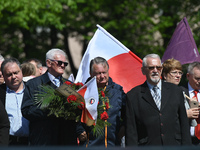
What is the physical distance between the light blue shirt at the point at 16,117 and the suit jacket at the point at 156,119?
4.88 ft

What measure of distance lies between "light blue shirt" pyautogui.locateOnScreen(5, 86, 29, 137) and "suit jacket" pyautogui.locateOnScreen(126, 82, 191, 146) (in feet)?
4.88

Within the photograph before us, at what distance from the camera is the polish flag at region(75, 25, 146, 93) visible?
699 cm

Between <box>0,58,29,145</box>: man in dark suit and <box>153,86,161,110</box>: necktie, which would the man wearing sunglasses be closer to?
<box>0,58,29,145</box>: man in dark suit

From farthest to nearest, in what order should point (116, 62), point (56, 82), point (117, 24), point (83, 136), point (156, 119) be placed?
point (117, 24) < point (116, 62) < point (56, 82) < point (83, 136) < point (156, 119)

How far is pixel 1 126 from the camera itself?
464cm

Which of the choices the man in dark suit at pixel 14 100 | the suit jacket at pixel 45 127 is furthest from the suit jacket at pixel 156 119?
the man in dark suit at pixel 14 100

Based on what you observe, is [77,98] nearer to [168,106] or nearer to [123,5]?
[168,106]

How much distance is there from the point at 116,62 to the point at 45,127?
8.42ft

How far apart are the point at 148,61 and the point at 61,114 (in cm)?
128

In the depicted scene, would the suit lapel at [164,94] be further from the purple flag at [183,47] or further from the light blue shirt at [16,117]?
the purple flag at [183,47]

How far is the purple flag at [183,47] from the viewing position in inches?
304

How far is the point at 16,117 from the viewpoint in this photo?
5.40 meters

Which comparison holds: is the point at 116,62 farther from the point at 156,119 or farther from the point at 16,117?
the point at 156,119

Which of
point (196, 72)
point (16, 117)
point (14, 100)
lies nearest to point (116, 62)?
point (196, 72)
